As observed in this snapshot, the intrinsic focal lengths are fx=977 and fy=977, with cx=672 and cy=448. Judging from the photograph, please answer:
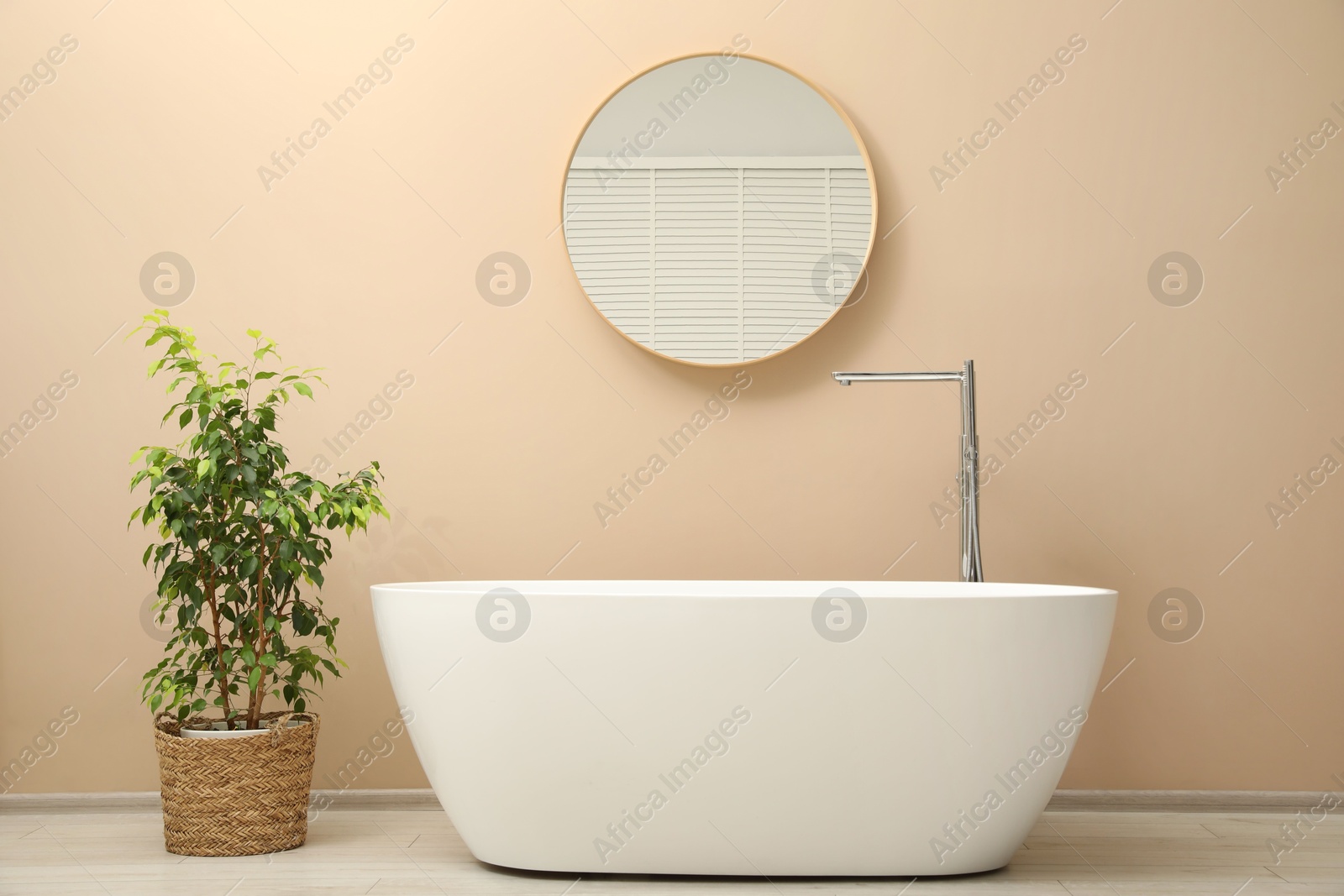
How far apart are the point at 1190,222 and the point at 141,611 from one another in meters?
2.56

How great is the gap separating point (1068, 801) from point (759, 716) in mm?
1010

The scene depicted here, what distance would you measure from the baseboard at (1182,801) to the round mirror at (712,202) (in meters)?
1.25

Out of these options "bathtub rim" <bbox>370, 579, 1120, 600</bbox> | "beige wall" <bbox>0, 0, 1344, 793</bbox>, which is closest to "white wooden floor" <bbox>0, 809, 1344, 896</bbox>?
"beige wall" <bbox>0, 0, 1344, 793</bbox>

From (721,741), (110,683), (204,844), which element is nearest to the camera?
(721,741)

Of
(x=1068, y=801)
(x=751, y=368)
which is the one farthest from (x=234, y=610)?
(x=1068, y=801)

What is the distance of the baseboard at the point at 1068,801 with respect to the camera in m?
2.17

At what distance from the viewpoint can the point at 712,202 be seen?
227 cm

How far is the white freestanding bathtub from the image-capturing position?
1565 mm

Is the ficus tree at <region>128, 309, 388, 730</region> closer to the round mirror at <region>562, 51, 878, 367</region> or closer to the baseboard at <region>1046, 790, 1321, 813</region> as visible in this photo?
the round mirror at <region>562, 51, 878, 367</region>

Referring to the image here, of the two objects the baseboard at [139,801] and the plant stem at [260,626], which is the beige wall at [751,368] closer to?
the baseboard at [139,801]

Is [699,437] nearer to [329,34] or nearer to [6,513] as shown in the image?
[329,34]

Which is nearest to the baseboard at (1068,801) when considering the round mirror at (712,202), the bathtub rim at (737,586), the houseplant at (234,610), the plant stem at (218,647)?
the houseplant at (234,610)

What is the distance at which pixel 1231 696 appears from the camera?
220cm

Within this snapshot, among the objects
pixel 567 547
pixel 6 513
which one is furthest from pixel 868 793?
pixel 6 513
